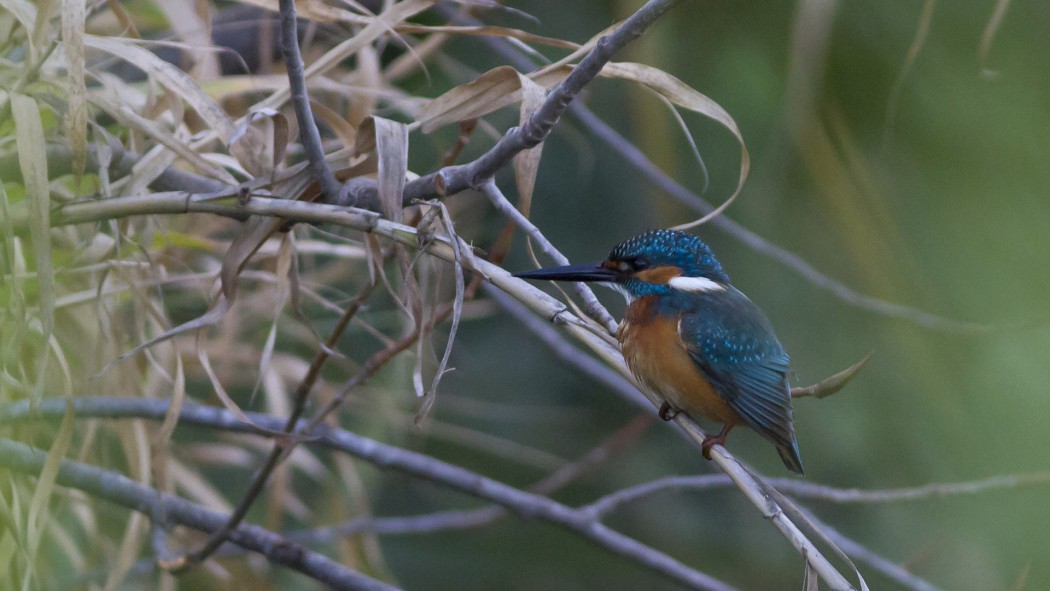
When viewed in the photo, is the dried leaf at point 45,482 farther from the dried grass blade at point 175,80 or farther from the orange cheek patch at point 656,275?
the orange cheek patch at point 656,275

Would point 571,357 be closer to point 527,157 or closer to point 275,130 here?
point 527,157

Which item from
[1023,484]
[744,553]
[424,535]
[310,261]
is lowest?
[424,535]

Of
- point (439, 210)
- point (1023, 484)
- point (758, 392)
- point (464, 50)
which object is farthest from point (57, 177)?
point (464, 50)

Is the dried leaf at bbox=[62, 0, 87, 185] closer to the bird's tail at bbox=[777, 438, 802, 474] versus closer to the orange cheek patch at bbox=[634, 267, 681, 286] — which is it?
the orange cheek patch at bbox=[634, 267, 681, 286]

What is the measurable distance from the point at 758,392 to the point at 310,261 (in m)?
1.04

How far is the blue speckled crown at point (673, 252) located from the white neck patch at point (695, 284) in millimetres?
11

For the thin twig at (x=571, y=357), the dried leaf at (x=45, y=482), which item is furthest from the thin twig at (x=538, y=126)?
the thin twig at (x=571, y=357)

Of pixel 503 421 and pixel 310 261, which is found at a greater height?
pixel 310 261

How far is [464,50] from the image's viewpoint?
112 inches

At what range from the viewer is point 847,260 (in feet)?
7.78

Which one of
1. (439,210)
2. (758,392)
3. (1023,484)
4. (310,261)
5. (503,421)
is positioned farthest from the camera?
(503,421)

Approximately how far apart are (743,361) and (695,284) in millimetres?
195

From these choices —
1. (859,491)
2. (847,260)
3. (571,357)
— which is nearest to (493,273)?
(859,491)

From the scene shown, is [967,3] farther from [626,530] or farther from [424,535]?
[424,535]
